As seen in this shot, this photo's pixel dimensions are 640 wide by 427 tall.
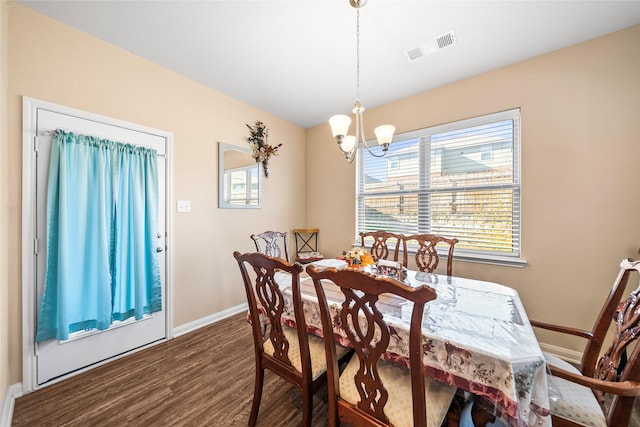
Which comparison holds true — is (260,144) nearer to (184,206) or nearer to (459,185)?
(184,206)

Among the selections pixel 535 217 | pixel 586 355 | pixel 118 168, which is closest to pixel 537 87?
pixel 535 217

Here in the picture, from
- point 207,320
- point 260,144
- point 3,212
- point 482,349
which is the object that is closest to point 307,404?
point 482,349

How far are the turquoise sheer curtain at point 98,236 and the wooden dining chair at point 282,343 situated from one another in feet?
4.99

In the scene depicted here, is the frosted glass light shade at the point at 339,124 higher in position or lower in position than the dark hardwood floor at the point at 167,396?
higher

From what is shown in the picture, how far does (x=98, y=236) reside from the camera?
2020mm

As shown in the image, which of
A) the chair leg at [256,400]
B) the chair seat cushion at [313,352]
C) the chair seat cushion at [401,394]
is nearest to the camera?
the chair seat cushion at [401,394]

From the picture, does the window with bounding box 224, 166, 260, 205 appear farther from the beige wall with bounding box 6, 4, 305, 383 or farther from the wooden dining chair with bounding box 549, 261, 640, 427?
the wooden dining chair with bounding box 549, 261, 640, 427

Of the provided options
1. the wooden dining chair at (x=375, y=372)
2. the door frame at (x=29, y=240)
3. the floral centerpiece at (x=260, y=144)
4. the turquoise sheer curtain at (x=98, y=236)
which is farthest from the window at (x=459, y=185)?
the door frame at (x=29, y=240)

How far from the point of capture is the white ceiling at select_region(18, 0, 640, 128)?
1760 millimetres

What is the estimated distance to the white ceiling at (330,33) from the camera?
5.77 ft

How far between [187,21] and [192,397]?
9.45 ft

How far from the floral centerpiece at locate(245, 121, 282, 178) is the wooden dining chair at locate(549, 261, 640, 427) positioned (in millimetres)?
3376

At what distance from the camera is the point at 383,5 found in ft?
5.71

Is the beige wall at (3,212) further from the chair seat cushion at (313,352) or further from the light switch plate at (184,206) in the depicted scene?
the chair seat cushion at (313,352)
